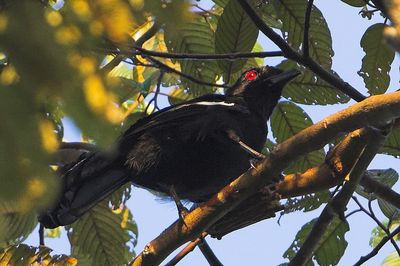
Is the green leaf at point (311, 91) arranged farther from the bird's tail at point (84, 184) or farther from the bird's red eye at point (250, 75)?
the bird's tail at point (84, 184)

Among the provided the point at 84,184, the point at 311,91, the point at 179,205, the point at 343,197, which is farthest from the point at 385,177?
the point at 84,184

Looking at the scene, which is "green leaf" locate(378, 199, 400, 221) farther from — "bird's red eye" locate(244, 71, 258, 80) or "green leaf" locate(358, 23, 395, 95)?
"bird's red eye" locate(244, 71, 258, 80)

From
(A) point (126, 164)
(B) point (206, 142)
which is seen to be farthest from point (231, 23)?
(A) point (126, 164)

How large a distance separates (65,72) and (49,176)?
Result: 0.10 metres

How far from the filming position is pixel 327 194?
329 cm

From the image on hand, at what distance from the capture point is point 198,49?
363 centimetres

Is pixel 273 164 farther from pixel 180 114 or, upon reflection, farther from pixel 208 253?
pixel 180 114

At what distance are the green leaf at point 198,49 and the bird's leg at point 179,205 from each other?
645 millimetres

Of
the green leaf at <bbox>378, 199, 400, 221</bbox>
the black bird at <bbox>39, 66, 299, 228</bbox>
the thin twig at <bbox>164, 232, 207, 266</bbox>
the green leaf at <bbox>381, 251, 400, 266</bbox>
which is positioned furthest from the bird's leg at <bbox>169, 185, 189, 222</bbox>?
the green leaf at <bbox>381, 251, 400, 266</bbox>

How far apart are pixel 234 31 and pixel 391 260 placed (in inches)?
56.4

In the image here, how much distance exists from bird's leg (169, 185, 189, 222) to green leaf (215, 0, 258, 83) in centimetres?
70

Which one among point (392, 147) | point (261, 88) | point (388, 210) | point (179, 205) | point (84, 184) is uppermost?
point (261, 88)

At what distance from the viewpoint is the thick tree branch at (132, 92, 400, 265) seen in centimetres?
198

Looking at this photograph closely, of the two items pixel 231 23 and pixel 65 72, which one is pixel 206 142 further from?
pixel 65 72
